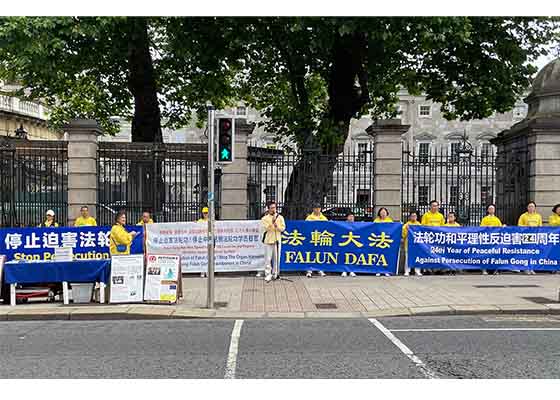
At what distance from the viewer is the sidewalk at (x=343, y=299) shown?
1068cm

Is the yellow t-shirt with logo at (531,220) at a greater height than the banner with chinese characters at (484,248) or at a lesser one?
greater

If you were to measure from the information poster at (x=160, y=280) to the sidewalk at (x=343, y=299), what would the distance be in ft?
1.02

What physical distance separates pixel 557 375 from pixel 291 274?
9666mm

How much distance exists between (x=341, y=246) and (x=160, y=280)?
5269 mm

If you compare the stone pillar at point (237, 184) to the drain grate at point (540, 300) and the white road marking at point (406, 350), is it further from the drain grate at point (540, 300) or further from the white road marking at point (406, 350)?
the drain grate at point (540, 300)

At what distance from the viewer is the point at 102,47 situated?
1914cm

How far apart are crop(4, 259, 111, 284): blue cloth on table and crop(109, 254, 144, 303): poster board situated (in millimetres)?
260

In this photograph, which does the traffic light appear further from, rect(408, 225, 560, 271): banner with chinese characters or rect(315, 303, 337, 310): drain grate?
rect(408, 225, 560, 271): banner with chinese characters

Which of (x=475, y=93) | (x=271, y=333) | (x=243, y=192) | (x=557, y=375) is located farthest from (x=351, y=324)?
(x=475, y=93)

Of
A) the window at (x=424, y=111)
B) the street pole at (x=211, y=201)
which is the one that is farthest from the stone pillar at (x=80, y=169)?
the window at (x=424, y=111)

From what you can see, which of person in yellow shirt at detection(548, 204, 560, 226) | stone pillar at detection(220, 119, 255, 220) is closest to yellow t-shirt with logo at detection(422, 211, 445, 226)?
person in yellow shirt at detection(548, 204, 560, 226)

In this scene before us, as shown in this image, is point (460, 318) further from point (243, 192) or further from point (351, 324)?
point (243, 192)

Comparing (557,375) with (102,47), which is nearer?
(557,375)

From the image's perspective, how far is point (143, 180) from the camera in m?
17.2
